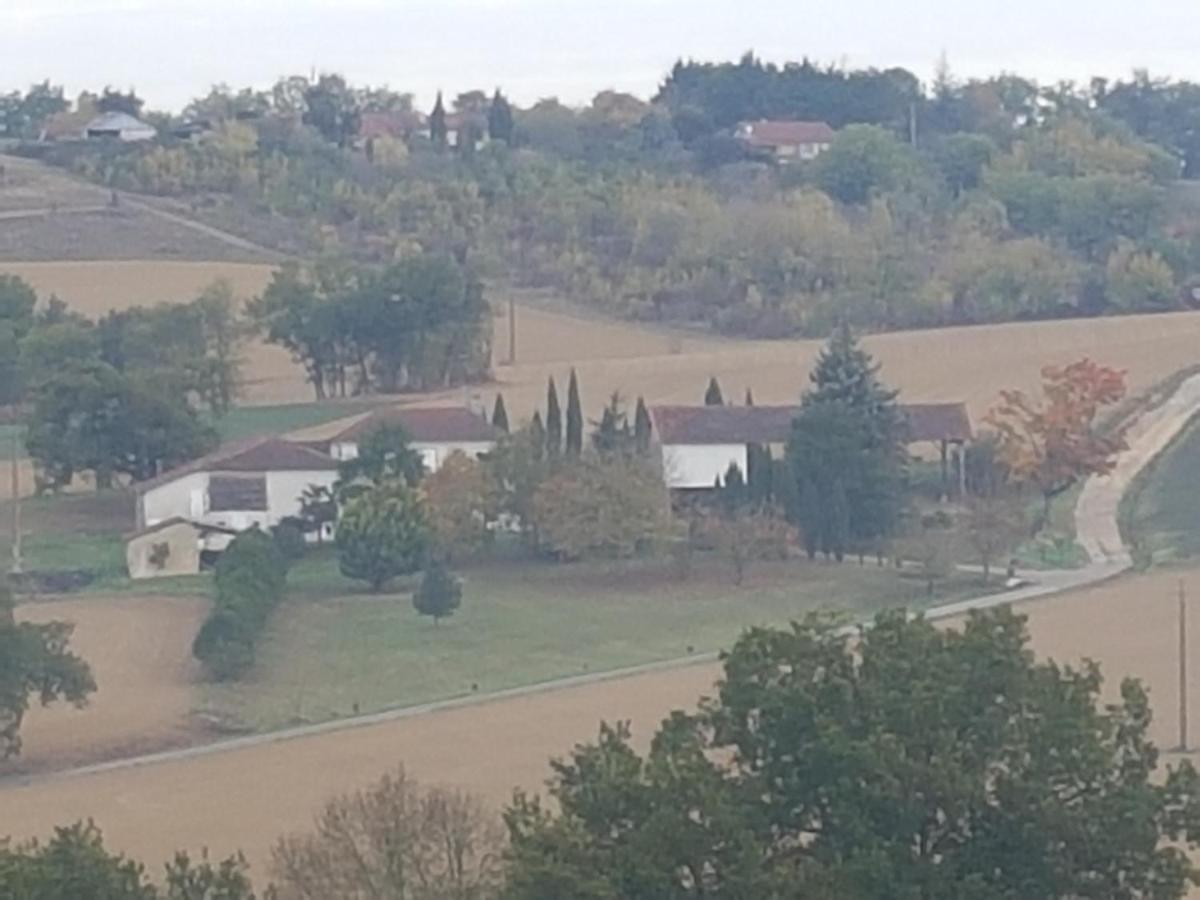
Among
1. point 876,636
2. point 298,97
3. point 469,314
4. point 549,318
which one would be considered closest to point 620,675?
point 876,636

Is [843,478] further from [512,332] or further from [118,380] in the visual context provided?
[512,332]

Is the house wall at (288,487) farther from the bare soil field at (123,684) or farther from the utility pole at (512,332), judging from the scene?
the utility pole at (512,332)

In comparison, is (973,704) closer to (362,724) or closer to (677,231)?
(362,724)

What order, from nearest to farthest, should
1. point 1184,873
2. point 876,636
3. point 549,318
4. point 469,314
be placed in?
point 1184,873
point 876,636
point 469,314
point 549,318

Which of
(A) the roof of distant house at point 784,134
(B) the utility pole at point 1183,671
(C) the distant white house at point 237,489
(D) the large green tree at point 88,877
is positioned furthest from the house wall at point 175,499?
(A) the roof of distant house at point 784,134

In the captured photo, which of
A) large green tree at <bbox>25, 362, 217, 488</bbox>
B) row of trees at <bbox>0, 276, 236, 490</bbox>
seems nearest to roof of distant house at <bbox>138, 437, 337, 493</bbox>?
large green tree at <bbox>25, 362, 217, 488</bbox>

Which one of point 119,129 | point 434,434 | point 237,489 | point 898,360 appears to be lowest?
point 237,489

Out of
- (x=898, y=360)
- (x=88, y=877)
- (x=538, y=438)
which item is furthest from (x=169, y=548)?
(x=88, y=877)
